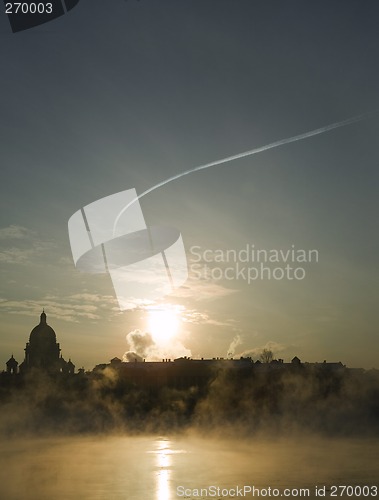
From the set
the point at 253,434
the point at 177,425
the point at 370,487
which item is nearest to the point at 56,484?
the point at 370,487

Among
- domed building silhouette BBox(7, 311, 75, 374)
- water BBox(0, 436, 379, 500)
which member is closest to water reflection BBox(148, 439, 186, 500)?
water BBox(0, 436, 379, 500)

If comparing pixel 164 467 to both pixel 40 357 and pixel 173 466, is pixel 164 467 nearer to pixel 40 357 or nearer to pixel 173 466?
pixel 173 466

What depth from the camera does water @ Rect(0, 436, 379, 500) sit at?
119 ft

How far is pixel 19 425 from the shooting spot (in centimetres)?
9244

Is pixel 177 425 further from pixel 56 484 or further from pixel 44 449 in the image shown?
pixel 56 484

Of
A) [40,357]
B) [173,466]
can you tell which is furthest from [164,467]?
[40,357]

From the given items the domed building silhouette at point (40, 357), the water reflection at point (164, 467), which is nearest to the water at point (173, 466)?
the water reflection at point (164, 467)

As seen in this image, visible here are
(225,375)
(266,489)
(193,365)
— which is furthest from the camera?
(193,365)

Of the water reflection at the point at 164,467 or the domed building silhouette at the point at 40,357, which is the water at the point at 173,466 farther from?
the domed building silhouette at the point at 40,357

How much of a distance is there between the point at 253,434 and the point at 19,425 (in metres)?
39.8

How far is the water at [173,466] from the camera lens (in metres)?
36.2

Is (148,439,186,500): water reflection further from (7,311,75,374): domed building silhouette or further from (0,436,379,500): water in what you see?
(7,311,75,374): domed building silhouette

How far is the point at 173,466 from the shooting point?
48.1 meters

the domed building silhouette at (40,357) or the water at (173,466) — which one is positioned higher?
the domed building silhouette at (40,357)
